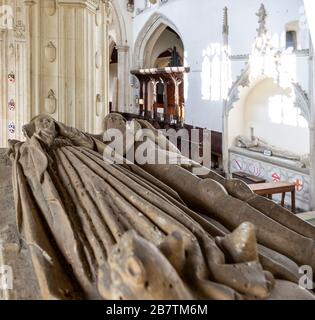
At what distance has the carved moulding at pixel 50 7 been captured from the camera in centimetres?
442

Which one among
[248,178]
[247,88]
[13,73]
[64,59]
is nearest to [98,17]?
[64,59]

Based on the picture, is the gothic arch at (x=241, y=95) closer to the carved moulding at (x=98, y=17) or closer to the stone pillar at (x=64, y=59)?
the carved moulding at (x=98, y=17)

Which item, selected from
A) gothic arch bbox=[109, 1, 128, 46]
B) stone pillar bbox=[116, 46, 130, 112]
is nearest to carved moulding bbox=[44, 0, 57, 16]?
stone pillar bbox=[116, 46, 130, 112]

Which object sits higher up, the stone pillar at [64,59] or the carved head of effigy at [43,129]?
the stone pillar at [64,59]

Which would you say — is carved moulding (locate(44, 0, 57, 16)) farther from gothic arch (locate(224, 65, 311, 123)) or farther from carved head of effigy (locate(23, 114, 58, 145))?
gothic arch (locate(224, 65, 311, 123))

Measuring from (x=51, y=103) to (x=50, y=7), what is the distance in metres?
0.97

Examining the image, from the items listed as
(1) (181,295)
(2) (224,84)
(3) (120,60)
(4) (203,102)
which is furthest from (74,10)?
(3) (120,60)

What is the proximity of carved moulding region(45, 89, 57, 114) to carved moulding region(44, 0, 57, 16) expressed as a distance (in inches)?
31.2

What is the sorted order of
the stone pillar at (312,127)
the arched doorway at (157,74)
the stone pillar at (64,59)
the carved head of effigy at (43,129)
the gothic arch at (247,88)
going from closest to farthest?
the carved head of effigy at (43,129) → the stone pillar at (64,59) → the stone pillar at (312,127) → the gothic arch at (247,88) → the arched doorway at (157,74)

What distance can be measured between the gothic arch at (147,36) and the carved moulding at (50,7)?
36.4ft

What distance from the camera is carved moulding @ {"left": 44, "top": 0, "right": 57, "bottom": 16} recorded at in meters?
4.42

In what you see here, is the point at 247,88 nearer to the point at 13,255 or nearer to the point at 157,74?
the point at 157,74

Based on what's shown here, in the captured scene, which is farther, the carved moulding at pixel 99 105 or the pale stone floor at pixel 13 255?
the carved moulding at pixel 99 105

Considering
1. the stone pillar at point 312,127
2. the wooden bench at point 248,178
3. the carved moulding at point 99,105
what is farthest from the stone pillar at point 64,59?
the wooden bench at point 248,178
